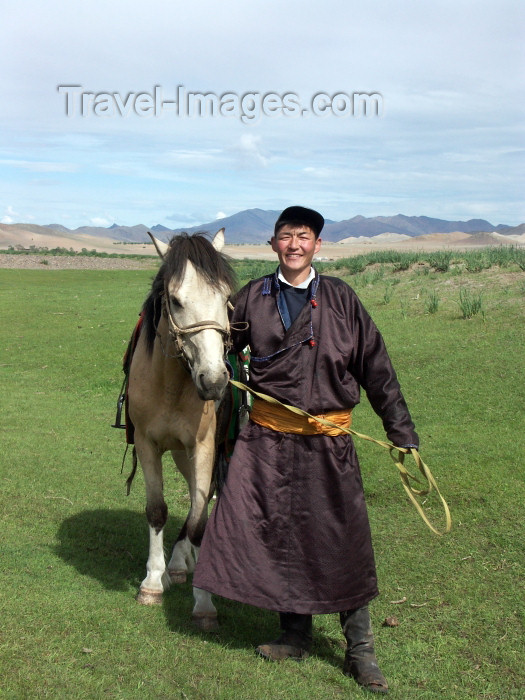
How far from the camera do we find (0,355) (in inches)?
522

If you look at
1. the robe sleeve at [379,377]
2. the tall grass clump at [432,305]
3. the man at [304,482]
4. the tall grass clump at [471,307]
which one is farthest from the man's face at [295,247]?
the tall grass clump at [432,305]

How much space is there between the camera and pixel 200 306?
369cm

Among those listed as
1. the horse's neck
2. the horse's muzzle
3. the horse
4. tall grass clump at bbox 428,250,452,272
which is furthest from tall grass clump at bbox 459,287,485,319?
the horse's muzzle

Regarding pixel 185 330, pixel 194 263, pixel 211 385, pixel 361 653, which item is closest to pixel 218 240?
pixel 194 263

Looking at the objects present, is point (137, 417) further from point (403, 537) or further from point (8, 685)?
point (403, 537)

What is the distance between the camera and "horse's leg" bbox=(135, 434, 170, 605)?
14.2 feet

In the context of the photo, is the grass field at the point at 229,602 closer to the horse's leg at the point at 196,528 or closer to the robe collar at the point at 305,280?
the horse's leg at the point at 196,528

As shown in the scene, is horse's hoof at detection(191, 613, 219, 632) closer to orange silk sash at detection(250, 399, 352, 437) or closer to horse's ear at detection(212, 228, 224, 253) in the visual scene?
orange silk sash at detection(250, 399, 352, 437)

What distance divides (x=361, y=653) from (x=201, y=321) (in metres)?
1.79

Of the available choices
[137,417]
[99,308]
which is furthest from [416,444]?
[99,308]

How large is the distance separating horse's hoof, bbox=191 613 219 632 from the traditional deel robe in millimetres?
494

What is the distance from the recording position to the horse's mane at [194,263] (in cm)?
377

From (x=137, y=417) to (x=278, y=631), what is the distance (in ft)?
4.77

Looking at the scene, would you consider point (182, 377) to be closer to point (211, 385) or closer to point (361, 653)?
point (211, 385)
